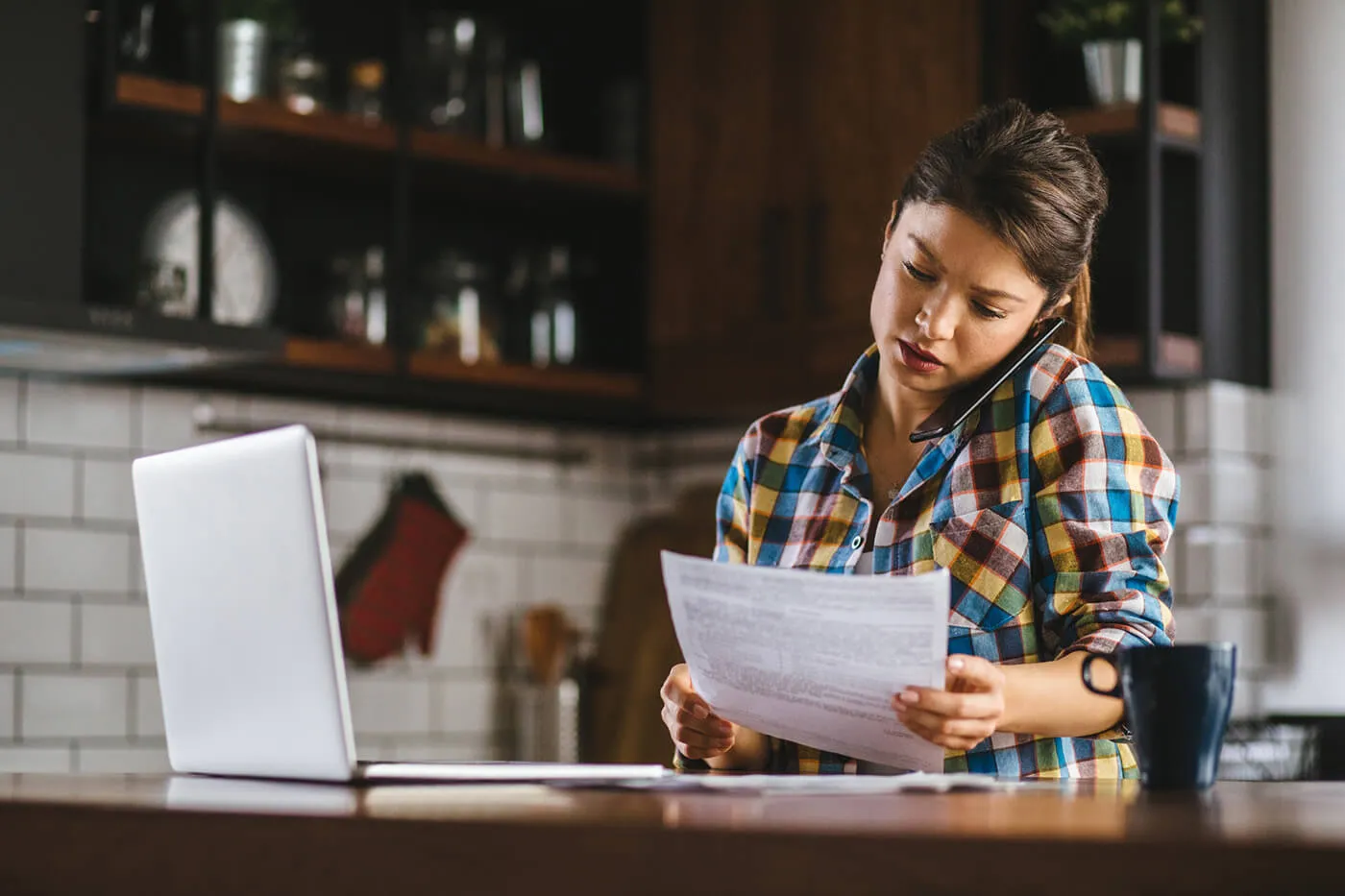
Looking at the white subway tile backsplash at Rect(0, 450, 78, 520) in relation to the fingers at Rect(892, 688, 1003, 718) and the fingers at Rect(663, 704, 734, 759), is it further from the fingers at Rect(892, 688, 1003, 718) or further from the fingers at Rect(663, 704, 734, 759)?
the fingers at Rect(892, 688, 1003, 718)

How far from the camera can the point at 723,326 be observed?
3539 mm

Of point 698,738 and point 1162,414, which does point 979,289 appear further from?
point 1162,414

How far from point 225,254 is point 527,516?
2.89 feet

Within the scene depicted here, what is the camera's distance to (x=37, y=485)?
9.98 ft

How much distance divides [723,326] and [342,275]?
0.74 m

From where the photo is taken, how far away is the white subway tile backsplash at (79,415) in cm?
305

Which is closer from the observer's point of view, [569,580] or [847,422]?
[847,422]

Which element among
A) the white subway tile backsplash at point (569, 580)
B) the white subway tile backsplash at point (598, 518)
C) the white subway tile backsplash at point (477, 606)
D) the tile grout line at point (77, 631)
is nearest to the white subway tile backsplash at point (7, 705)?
the tile grout line at point (77, 631)

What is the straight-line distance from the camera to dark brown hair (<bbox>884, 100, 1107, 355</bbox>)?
1.60 metres

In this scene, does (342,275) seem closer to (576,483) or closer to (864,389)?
(576,483)

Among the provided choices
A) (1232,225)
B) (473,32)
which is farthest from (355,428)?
(1232,225)

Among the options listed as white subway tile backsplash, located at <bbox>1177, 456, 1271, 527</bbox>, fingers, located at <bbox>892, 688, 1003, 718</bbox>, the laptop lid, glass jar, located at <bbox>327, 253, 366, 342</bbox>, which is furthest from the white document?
glass jar, located at <bbox>327, 253, 366, 342</bbox>

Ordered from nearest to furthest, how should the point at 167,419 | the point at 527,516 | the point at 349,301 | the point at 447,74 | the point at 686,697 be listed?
the point at 686,697 < the point at 167,419 < the point at 349,301 < the point at 447,74 < the point at 527,516

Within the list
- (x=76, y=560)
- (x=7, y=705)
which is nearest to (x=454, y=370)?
(x=76, y=560)
